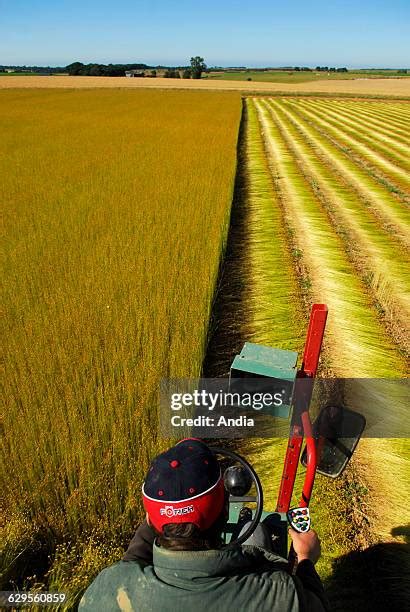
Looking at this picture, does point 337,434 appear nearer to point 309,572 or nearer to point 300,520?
point 300,520

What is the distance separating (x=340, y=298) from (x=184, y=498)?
483cm

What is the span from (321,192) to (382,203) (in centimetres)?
148

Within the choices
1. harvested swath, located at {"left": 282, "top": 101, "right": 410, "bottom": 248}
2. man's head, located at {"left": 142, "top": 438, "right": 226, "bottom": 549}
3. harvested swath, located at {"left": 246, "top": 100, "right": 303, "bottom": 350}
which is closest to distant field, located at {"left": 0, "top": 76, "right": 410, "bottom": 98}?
harvested swath, located at {"left": 282, "top": 101, "right": 410, "bottom": 248}

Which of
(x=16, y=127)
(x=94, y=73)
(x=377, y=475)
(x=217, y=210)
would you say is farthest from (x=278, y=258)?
(x=94, y=73)

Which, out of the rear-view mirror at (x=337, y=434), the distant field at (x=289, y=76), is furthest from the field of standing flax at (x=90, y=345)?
the distant field at (x=289, y=76)

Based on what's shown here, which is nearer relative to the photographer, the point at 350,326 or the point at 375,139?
the point at 350,326

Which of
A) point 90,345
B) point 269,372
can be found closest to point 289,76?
point 90,345

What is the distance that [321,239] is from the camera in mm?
7645

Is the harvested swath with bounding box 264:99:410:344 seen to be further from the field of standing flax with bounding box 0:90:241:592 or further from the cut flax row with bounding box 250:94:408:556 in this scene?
the field of standing flax with bounding box 0:90:241:592

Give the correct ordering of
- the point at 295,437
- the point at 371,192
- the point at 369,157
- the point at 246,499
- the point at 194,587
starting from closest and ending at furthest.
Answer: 1. the point at 194,587
2. the point at 295,437
3. the point at 246,499
4. the point at 371,192
5. the point at 369,157

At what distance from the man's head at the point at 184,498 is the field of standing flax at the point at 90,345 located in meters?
1.04

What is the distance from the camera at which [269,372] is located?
6.69ft

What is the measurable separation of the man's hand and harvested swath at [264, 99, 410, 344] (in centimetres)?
372

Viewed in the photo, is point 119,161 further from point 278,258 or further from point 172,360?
point 172,360
